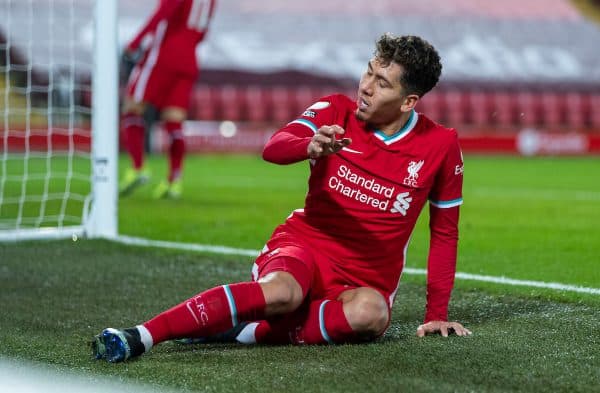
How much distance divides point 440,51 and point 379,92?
19282 millimetres

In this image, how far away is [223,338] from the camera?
3.46 metres

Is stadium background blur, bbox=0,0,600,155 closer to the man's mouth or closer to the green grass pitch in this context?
the green grass pitch

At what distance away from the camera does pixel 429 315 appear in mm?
3553

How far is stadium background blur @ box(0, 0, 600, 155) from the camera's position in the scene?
2214 cm

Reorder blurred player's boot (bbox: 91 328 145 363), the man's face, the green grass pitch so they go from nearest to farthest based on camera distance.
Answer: the green grass pitch, blurred player's boot (bbox: 91 328 145 363), the man's face

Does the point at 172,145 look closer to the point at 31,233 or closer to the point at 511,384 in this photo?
the point at 31,233

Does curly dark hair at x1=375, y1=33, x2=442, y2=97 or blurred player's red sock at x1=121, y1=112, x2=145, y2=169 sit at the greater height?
curly dark hair at x1=375, y1=33, x2=442, y2=97

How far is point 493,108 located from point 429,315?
1995 cm

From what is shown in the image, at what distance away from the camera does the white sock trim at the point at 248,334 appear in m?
3.40

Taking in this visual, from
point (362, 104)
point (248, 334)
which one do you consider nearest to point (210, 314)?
point (248, 334)

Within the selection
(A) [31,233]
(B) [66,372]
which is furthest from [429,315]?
(A) [31,233]

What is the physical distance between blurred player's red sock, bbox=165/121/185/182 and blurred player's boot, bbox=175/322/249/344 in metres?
5.77

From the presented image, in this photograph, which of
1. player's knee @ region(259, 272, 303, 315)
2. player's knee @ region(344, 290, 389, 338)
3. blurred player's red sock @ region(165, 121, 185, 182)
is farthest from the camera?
blurred player's red sock @ region(165, 121, 185, 182)

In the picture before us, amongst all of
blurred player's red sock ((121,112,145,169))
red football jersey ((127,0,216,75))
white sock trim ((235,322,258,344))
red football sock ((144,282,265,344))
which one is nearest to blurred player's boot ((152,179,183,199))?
blurred player's red sock ((121,112,145,169))
